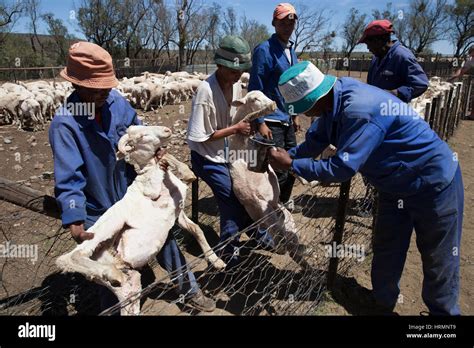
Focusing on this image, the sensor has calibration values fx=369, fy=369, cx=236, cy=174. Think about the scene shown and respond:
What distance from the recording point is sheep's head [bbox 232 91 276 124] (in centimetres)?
328

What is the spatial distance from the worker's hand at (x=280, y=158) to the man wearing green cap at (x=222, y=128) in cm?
62

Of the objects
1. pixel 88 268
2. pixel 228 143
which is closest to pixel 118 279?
pixel 88 268

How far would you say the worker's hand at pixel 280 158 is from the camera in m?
2.70

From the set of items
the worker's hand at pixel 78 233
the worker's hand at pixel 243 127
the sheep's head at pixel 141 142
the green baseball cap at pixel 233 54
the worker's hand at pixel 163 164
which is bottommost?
the worker's hand at pixel 78 233

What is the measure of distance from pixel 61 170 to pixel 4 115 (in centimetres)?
1102

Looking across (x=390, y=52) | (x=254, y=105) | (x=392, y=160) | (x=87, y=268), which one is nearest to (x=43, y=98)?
(x=254, y=105)

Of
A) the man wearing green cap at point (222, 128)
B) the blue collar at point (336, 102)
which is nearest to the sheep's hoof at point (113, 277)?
the man wearing green cap at point (222, 128)

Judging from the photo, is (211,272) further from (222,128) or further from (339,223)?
(222,128)

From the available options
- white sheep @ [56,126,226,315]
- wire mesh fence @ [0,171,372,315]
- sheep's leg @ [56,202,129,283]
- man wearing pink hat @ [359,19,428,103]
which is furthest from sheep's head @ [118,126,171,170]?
man wearing pink hat @ [359,19,428,103]

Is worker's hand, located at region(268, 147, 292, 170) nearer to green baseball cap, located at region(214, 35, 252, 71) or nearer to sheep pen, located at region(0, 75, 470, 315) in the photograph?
sheep pen, located at region(0, 75, 470, 315)

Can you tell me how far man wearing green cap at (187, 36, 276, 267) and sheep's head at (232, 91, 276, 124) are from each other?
10 cm

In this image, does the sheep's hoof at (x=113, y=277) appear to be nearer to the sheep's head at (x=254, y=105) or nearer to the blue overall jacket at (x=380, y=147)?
the blue overall jacket at (x=380, y=147)

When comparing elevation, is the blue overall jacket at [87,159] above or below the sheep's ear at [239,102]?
below

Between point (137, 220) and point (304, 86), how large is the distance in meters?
1.49
